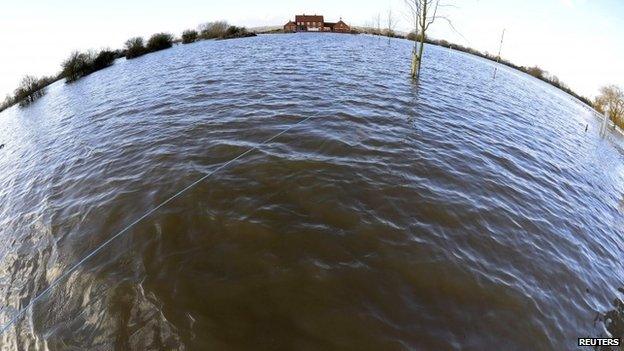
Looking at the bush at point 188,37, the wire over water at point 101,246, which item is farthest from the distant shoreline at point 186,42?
the wire over water at point 101,246

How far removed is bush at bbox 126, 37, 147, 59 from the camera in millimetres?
43816

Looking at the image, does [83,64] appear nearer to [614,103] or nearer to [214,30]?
[214,30]

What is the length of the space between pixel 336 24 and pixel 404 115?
262 ft

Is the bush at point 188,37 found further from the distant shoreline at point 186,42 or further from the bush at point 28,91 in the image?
the bush at point 28,91

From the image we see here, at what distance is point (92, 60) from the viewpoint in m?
36.3

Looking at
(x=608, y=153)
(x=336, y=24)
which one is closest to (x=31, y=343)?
(x=608, y=153)

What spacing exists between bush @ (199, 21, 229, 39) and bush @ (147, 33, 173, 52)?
12434 millimetres

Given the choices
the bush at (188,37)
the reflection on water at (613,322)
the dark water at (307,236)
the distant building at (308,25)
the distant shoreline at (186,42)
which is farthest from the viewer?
the distant building at (308,25)

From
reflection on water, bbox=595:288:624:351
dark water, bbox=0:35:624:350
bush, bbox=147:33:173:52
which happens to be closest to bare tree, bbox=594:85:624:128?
dark water, bbox=0:35:624:350

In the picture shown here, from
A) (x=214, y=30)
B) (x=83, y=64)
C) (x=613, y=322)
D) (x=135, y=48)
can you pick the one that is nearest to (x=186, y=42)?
(x=214, y=30)

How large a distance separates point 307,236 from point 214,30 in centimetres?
7113

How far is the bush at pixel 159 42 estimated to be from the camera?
48.3m

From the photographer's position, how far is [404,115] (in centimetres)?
1301

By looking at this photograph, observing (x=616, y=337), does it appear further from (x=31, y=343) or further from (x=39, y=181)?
(x=39, y=181)
